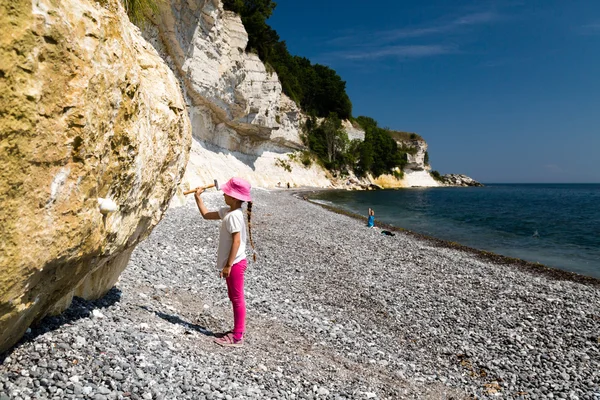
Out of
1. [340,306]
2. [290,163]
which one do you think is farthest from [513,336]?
[290,163]

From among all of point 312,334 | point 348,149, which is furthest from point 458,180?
point 312,334

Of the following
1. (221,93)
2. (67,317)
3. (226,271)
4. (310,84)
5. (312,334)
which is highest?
(310,84)

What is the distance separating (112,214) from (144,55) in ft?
8.06

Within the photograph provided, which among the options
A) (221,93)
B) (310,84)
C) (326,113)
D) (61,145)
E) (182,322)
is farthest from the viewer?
(326,113)

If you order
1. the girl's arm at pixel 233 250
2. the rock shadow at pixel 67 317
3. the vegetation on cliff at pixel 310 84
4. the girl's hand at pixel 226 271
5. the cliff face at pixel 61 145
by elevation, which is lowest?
the rock shadow at pixel 67 317

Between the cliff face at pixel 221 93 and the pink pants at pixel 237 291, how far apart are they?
708 inches

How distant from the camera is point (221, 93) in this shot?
36562mm

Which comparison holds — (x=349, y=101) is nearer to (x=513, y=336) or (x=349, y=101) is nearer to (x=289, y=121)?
(x=289, y=121)

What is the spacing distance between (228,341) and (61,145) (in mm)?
3422

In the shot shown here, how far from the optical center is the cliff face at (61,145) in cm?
246

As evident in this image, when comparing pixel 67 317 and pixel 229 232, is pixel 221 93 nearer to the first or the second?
pixel 229 232

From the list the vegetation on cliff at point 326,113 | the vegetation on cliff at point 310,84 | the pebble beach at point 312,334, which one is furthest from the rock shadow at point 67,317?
the vegetation on cliff at point 326,113

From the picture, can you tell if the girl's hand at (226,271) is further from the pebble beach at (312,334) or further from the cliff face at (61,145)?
the cliff face at (61,145)

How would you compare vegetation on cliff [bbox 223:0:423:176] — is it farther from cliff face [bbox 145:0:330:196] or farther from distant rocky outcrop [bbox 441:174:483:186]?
distant rocky outcrop [bbox 441:174:483:186]
